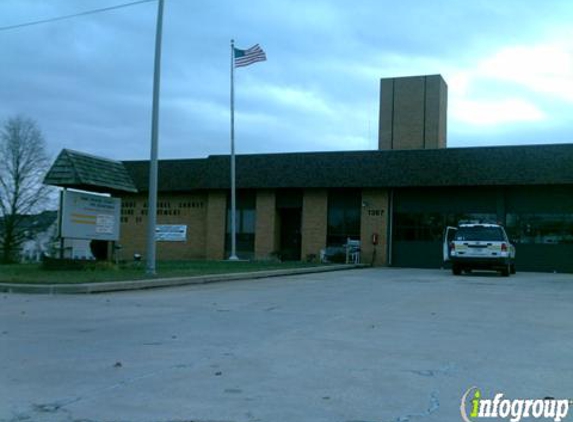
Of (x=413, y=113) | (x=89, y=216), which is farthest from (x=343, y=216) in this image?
(x=89, y=216)

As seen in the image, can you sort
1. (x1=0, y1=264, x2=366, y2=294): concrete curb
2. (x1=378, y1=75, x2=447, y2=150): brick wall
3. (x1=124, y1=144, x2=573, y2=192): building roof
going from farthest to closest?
(x1=378, y1=75, x2=447, y2=150): brick wall < (x1=124, y1=144, x2=573, y2=192): building roof < (x1=0, y1=264, x2=366, y2=294): concrete curb

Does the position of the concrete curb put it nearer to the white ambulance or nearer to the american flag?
the white ambulance

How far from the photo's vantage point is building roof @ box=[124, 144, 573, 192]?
32844mm

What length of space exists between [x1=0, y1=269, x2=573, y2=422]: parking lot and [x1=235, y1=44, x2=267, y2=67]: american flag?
2137 centimetres

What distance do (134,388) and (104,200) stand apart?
1834 cm

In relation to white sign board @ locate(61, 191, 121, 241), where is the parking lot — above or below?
below

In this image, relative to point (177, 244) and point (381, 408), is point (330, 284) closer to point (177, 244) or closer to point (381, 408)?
point (381, 408)

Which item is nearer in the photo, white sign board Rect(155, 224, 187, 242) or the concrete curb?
the concrete curb

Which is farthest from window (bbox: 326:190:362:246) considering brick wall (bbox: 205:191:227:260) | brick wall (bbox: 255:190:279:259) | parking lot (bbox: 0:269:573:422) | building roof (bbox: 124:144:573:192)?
parking lot (bbox: 0:269:573:422)

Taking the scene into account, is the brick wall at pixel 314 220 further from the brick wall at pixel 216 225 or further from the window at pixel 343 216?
the brick wall at pixel 216 225

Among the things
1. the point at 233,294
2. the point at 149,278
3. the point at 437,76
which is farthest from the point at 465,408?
the point at 437,76

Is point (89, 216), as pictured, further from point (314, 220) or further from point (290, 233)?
point (290, 233)

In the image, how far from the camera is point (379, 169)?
118 ft

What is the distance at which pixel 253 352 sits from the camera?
860cm
